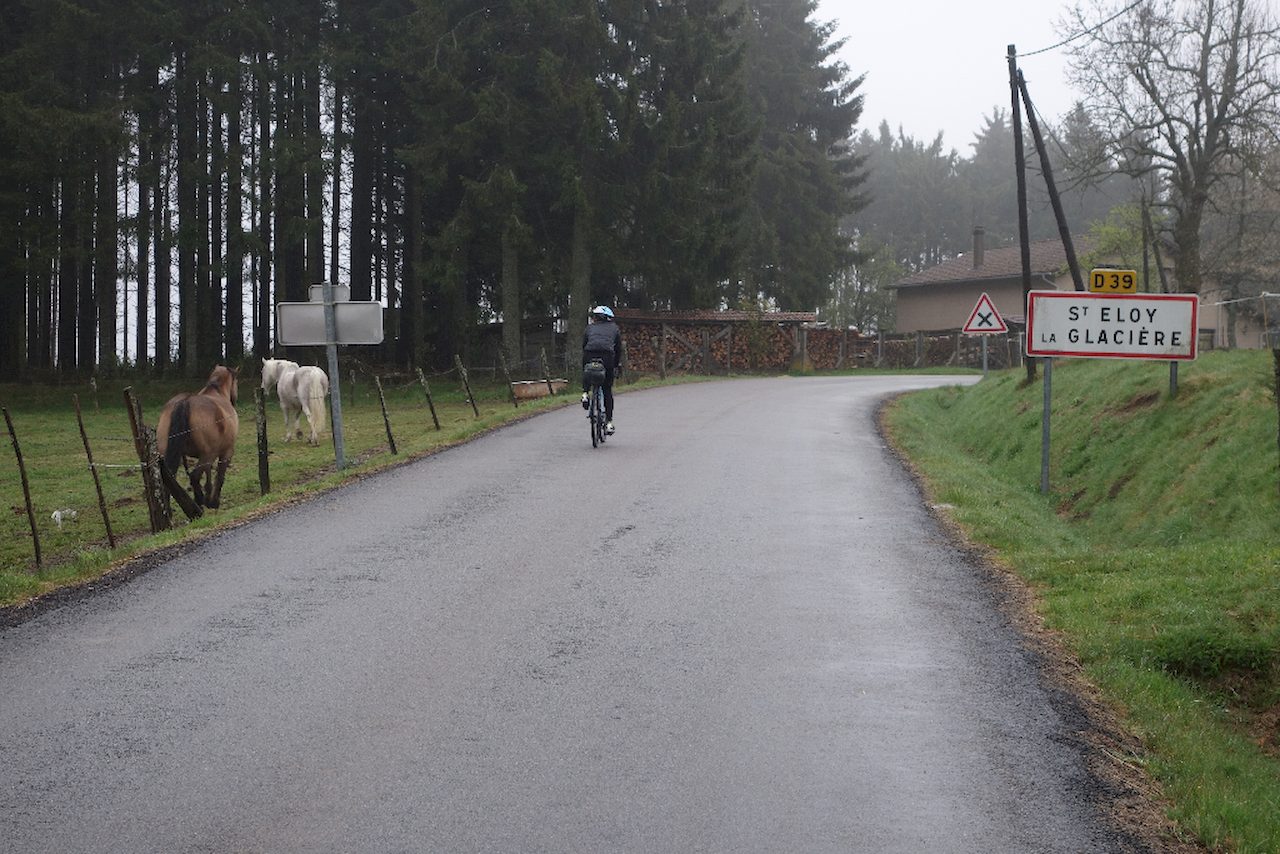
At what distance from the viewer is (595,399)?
1725cm

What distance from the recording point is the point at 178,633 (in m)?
7.32

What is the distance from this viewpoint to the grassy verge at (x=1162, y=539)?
19.0ft

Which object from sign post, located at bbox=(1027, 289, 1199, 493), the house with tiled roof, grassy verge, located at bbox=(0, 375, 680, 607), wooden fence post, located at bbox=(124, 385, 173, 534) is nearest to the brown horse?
grassy verge, located at bbox=(0, 375, 680, 607)

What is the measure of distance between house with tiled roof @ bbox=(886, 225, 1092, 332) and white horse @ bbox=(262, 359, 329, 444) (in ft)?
136

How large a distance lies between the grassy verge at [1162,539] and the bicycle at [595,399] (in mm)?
4479

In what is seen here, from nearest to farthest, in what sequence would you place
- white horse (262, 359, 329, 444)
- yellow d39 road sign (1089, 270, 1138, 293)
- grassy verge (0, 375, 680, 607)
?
grassy verge (0, 375, 680, 607)
yellow d39 road sign (1089, 270, 1138, 293)
white horse (262, 359, 329, 444)

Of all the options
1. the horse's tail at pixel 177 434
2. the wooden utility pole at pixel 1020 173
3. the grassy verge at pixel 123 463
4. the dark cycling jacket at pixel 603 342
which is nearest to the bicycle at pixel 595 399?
the dark cycling jacket at pixel 603 342

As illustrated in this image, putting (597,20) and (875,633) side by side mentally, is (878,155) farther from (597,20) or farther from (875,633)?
(875,633)

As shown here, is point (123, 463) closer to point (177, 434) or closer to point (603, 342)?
point (177, 434)

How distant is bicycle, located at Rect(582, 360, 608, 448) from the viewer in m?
17.0

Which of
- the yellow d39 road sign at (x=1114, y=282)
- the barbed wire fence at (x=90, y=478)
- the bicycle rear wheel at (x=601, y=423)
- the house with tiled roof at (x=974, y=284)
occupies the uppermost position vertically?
the house with tiled roof at (x=974, y=284)

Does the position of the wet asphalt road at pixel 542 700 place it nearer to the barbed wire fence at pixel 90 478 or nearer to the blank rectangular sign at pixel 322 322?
the barbed wire fence at pixel 90 478

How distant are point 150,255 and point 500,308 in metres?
14.7

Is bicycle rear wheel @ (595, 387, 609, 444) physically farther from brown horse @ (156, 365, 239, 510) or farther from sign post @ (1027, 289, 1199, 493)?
sign post @ (1027, 289, 1199, 493)
